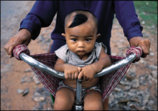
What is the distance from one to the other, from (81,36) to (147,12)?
18.6 feet

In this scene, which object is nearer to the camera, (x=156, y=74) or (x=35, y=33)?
(x=35, y=33)

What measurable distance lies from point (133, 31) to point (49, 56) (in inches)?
29.5

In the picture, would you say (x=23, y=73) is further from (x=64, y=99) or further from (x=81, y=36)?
(x=81, y=36)

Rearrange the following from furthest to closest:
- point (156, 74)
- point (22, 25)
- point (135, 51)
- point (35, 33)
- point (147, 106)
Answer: point (156, 74) < point (147, 106) < point (35, 33) < point (22, 25) < point (135, 51)

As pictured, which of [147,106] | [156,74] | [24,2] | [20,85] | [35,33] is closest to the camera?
[35,33]

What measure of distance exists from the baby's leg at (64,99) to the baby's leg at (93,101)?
12cm

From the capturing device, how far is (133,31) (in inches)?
65.9

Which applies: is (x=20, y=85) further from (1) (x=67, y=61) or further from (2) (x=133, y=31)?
(2) (x=133, y=31)

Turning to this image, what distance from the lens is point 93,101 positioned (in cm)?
151

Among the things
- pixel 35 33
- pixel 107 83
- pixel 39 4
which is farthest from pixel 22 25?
pixel 107 83

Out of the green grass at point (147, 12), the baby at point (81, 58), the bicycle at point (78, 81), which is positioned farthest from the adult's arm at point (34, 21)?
the green grass at point (147, 12)

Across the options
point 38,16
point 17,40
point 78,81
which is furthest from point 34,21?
point 78,81

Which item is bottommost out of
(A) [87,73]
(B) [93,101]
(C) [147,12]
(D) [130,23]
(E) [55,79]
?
(B) [93,101]

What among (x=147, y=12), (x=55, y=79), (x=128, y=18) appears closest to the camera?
(x=55, y=79)
